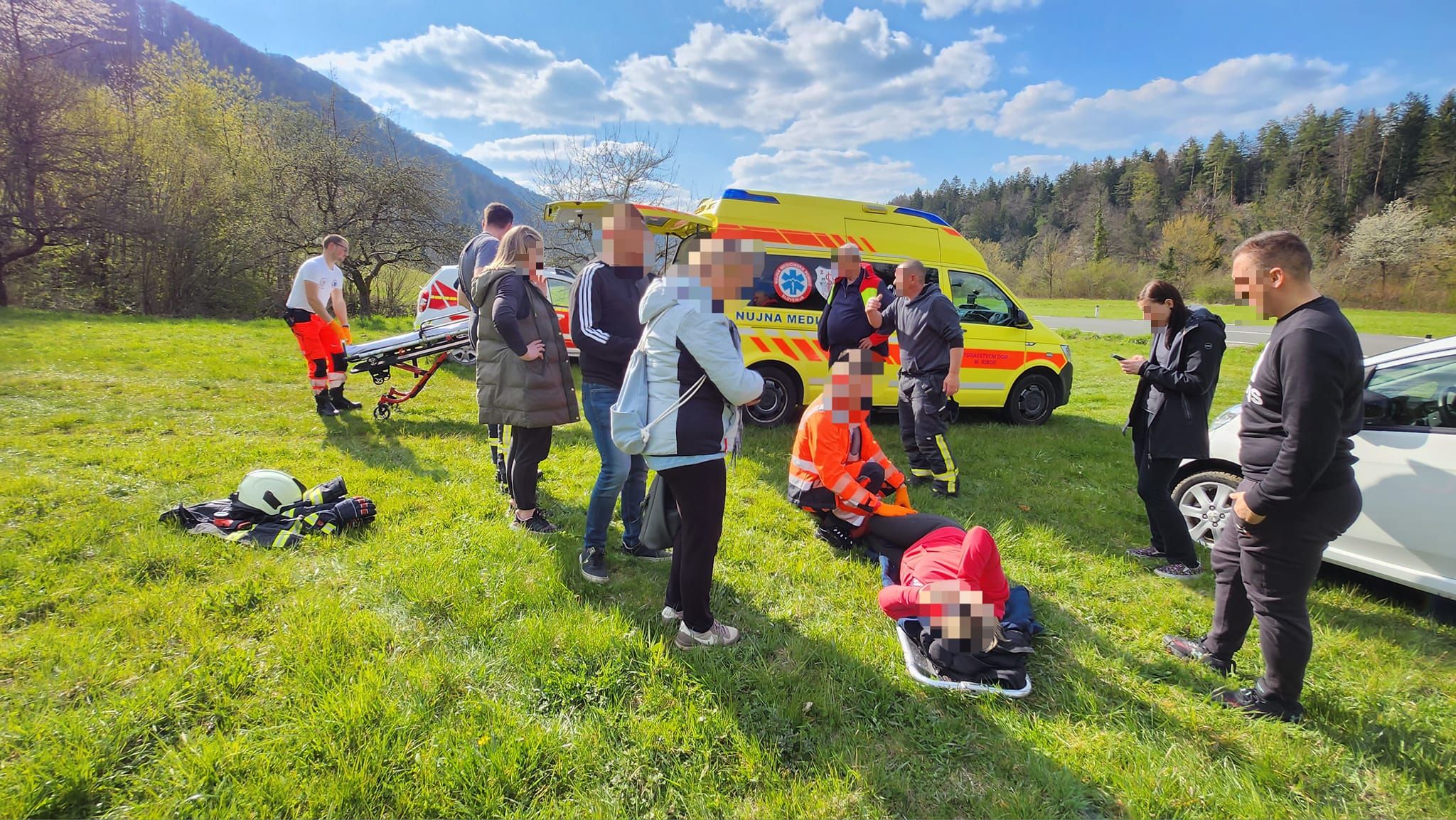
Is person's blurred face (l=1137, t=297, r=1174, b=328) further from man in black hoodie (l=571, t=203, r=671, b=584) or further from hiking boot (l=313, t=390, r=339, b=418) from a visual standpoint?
hiking boot (l=313, t=390, r=339, b=418)

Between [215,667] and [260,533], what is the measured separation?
1381mm

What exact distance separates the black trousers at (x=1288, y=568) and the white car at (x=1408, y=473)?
0.66 meters

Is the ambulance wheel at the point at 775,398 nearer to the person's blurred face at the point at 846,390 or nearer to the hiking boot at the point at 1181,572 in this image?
the person's blurred face at the point at 846,390

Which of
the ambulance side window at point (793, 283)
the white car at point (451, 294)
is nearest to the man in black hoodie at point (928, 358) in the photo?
the ambulance side window at point (793, 283)

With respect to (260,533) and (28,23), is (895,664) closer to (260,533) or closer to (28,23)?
(260,533)

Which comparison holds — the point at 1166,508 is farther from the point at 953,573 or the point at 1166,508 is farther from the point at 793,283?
the point at 793,283

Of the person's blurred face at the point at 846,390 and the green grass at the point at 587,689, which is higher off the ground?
the person's blurred face at the point at 846,390

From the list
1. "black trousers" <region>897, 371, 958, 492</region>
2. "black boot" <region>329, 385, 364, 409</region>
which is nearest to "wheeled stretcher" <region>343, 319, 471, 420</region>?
"black boot" <region>329, 385, 364, 409</region>

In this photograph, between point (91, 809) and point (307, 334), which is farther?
point (307, 334)

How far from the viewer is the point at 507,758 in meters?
2.01

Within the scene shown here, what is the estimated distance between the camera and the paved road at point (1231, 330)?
16.9m

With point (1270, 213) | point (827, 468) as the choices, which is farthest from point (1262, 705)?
point (1270, 213)

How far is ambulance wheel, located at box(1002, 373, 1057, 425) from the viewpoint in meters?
7.45

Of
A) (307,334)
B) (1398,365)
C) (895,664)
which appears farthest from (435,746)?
(307,334)
